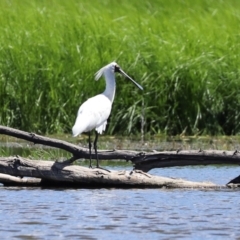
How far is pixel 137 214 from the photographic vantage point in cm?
938

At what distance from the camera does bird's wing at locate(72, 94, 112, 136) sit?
1153cm

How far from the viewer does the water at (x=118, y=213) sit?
27.8 ft

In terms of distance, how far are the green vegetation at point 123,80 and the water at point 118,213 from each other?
4831 mm

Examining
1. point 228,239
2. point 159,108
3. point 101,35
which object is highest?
point 101,35

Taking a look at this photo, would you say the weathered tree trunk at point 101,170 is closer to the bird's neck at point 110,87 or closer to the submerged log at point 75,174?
the submerged log at point 75,174

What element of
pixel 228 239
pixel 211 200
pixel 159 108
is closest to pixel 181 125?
pixel 159 108

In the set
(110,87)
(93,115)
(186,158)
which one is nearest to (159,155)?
(186,158)

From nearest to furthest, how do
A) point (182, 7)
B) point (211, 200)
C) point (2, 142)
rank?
point (211, 200) → point (2, 142) → point (182, 7)

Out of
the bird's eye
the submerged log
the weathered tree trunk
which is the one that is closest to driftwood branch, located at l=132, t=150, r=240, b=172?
the weathered tree trunk

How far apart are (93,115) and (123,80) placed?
4110mm

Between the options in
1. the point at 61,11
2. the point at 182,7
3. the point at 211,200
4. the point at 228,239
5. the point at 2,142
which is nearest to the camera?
the point at 228,239

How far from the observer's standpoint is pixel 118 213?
9.42m

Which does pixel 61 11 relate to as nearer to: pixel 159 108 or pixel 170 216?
pixel 159 108

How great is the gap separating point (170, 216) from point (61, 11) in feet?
34.2
